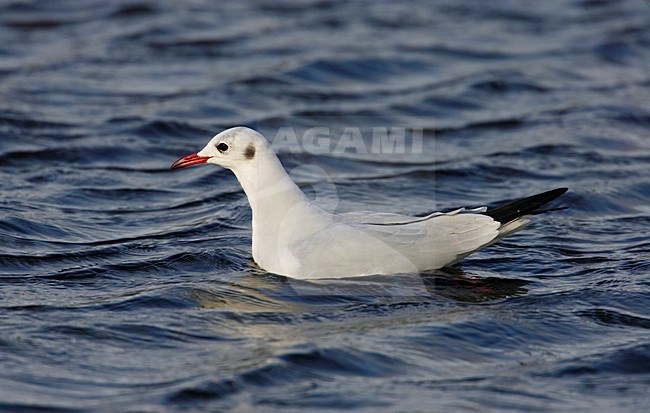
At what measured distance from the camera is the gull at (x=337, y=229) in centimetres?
722

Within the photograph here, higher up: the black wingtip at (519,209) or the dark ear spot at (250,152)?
the dark ear spot at (250,152)

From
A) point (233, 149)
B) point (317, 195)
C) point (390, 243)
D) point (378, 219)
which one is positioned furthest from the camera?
point (317, 195)

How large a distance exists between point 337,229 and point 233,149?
965 mm

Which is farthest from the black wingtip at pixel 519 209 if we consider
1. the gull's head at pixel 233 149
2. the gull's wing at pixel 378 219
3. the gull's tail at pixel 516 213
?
the gull's head at pixel 233 149

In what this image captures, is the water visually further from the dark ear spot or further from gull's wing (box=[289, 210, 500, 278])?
the dark ear spot

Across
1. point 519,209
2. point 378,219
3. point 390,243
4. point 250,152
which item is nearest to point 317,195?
point 250,152

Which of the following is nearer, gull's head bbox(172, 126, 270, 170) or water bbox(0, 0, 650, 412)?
water bbox(0, 0, 650, 412)

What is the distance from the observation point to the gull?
722 cm

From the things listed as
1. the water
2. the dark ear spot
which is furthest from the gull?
the water

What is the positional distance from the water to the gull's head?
728mm

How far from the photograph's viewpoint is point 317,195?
32.6ft

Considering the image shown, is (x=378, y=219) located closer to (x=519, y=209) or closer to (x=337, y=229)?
(x=337, y=229)

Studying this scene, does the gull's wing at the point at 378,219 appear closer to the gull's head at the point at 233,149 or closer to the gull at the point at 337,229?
the gull at the point at 337,229

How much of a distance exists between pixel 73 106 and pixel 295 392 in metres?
7.70
